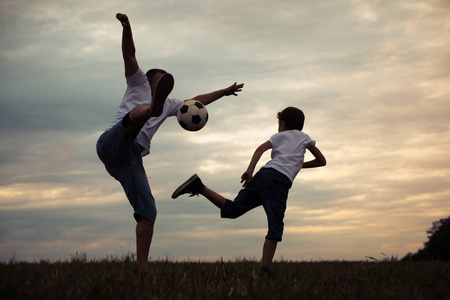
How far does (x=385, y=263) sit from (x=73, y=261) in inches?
204

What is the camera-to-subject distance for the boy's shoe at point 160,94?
17.2ft

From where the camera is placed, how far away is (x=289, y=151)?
6656 mm

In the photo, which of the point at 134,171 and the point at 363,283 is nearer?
the point at 363,283

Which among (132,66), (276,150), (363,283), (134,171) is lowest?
(363,283)

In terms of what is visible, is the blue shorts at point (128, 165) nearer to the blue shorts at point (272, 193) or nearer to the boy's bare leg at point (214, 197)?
the boy's bare leg at point (214, 197)

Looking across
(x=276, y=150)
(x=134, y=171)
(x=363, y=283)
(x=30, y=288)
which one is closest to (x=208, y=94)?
(x=276, y=150)

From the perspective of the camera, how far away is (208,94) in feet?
23.9

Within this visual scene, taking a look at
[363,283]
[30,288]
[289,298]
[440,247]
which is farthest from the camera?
[440,247]

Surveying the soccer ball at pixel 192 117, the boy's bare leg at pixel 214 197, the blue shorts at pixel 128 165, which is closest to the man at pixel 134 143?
the blue shorts at pixel 128 165

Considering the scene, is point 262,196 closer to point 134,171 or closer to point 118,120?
point 134,171

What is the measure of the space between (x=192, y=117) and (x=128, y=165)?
1.03 m

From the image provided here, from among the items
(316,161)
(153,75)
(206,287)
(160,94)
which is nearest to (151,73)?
(153,75)

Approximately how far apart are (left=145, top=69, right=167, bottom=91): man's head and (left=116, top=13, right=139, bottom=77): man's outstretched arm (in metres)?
0.51

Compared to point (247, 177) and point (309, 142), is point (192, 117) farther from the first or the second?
point (309, 142)
